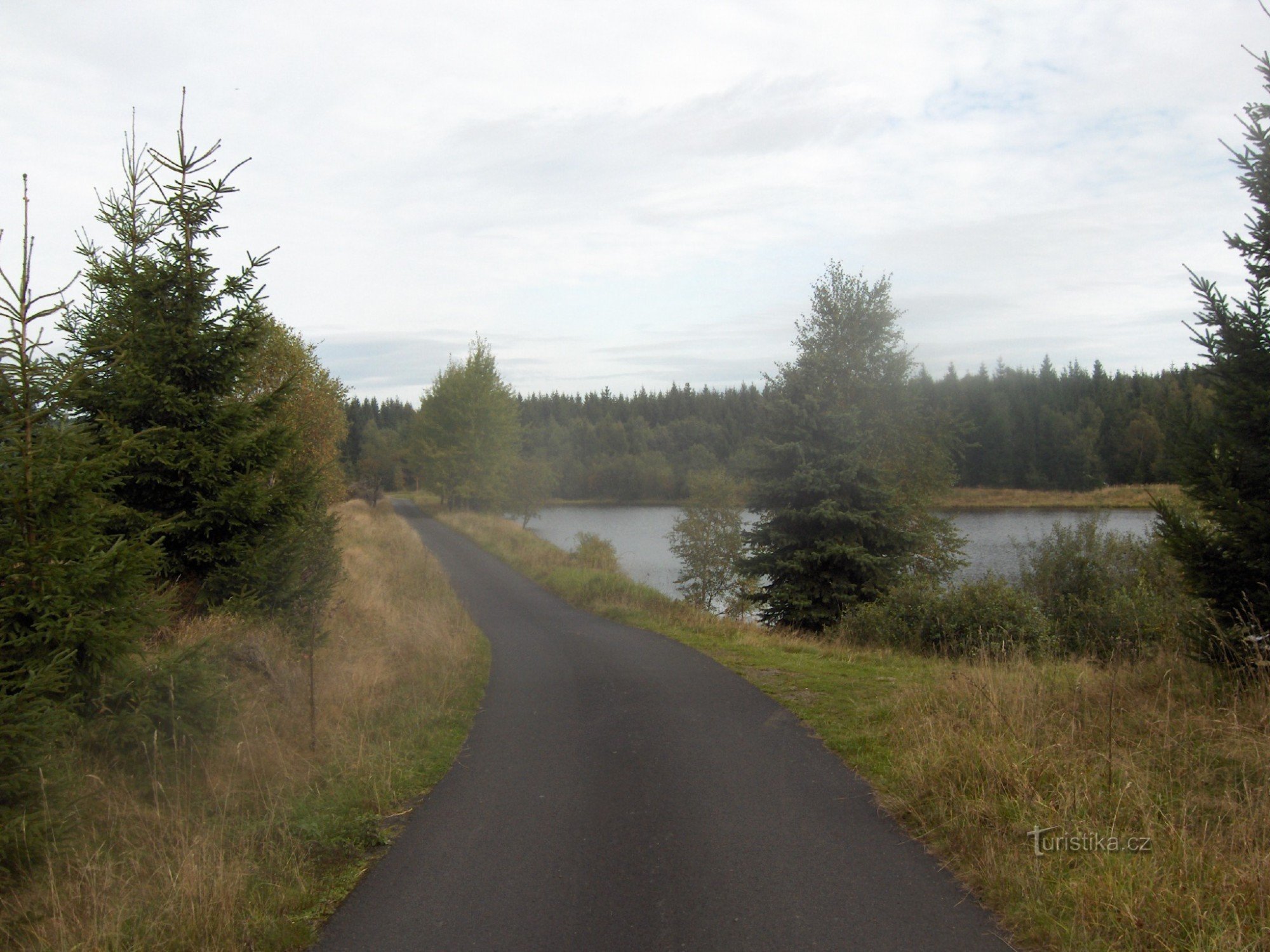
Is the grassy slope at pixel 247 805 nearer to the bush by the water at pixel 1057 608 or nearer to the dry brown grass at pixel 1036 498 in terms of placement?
the bush by the water at pixel 1057 608

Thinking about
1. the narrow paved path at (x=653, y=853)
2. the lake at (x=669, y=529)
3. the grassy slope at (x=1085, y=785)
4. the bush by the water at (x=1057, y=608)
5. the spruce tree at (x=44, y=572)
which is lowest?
the lake at (x=669, y=529)

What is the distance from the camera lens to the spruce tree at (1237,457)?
695 cm

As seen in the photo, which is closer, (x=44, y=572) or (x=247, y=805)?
(x=44, y=572)

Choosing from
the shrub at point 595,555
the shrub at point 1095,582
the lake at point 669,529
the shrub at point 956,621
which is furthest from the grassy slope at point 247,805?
the shrub at point 595,555

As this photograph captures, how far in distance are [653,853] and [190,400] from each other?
23.7ft

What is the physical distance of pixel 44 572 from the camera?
473 centimetres

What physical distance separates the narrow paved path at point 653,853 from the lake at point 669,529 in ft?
43.8

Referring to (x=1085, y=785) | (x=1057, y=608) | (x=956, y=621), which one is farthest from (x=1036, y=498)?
(x=1085, y=785)

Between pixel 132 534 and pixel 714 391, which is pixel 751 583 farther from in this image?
pixel 714 391

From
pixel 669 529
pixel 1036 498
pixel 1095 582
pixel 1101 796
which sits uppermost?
pixel 1101 796

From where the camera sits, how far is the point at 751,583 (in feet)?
81.8

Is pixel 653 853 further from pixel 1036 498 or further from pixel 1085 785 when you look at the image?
pixel 1036 498

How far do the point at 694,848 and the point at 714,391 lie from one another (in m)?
125

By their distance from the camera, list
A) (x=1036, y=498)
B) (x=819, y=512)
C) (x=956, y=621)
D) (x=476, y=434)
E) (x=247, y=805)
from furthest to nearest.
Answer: (x=1036, y=498) < (x=476, y=434) < (x=819, y=512) < (x=956, y=621) < (x=247, y=805)
